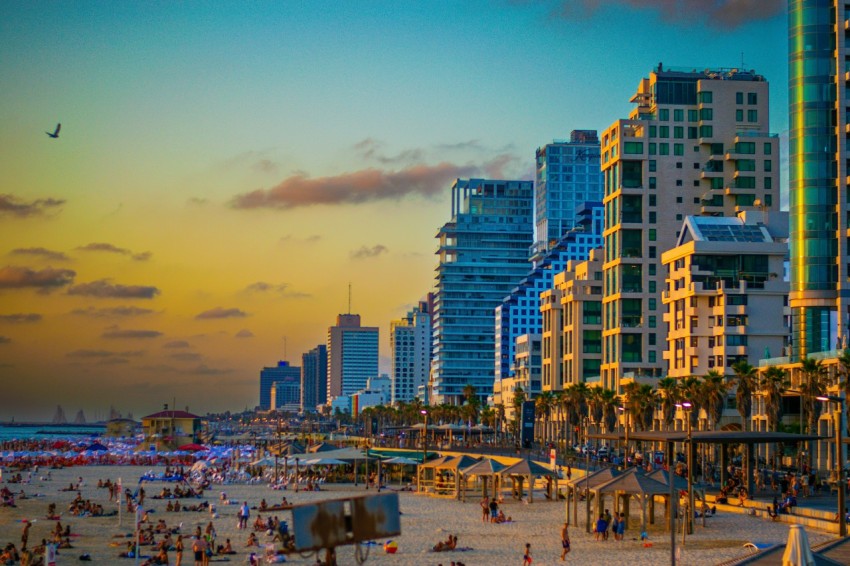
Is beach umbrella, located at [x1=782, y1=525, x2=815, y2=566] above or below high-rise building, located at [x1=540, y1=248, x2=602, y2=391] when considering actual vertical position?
below

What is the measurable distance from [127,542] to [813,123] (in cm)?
6561

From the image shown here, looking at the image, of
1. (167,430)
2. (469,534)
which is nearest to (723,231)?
(469,534)

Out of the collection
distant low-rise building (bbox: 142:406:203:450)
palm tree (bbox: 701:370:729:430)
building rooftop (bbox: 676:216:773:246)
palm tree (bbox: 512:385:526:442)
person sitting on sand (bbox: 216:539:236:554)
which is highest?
building rooftop (bbox: 676:216:773:246)

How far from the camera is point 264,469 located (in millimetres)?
121938

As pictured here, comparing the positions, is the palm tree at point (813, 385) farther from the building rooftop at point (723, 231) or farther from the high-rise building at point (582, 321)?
the high-rise building at point (582, 321)

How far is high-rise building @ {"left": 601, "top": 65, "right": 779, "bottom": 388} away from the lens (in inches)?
4904

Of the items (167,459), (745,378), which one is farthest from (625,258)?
(167,459)

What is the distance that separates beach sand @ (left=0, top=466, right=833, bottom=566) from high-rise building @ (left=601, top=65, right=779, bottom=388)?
4276cm

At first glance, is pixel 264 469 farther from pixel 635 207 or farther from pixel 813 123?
pixel 813 123

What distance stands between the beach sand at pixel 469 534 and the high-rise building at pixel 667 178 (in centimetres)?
4276

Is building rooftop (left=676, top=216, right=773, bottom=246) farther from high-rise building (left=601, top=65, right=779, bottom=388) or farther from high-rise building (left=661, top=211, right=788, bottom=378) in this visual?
high-rise building (left=601, top=65, right=779, bottom=388)

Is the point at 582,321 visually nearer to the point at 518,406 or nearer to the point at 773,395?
the point at 518,406

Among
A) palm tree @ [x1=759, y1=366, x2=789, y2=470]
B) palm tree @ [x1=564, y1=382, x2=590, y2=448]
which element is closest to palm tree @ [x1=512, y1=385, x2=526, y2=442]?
palm tree @ [x1=564, y1=382, x2=590, y2=448]

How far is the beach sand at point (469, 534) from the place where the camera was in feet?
167
